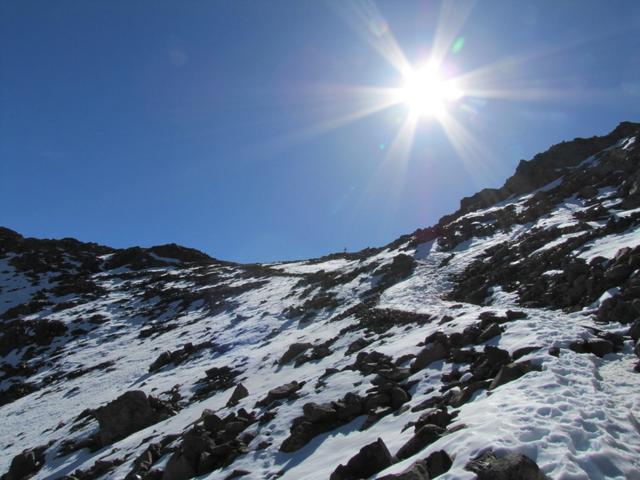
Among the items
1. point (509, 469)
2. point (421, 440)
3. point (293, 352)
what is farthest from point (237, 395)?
point (509, 469)

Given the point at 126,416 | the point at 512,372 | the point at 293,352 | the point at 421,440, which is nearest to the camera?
the point at 421,440

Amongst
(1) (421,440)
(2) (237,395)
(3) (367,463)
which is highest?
(2) (237,395)

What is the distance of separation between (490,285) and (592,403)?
1597 centimetres

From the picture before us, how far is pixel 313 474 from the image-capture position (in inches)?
366

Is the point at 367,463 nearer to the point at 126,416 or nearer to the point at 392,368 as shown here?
the point at 392,368

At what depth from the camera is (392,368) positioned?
1445 cm

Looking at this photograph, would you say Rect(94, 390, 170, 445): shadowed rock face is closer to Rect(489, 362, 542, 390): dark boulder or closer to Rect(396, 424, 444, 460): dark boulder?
Rect(396, 424, 444, 460): dark boulder

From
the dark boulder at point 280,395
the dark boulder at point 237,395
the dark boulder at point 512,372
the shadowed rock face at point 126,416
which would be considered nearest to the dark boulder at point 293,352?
the dark boulder at point 237,395

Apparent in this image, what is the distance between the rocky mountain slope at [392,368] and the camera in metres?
7.86

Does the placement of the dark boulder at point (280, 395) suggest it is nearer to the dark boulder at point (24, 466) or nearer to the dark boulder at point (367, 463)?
the dark boulder at point (367, 463)

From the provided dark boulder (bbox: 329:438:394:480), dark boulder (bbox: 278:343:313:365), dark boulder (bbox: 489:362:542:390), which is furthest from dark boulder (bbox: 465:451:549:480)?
dark boulder (bbox: 278:343:313:365)

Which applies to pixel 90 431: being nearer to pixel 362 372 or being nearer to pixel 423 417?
pixel 362 372

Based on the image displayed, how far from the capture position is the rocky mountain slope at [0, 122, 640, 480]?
309 inches

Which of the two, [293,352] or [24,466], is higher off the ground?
[293,352]
